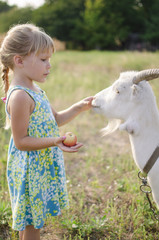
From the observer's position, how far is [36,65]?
5.71 ft

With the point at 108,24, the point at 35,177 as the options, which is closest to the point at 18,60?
the point at 35,177

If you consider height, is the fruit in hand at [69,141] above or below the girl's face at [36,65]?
below

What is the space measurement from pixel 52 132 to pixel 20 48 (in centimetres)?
59

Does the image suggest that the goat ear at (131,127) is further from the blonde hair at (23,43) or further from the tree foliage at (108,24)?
the tree foliage at (108,24)

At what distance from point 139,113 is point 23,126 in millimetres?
775

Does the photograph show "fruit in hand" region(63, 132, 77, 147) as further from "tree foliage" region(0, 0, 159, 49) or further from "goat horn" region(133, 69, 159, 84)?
"tree foliage" region(0, 0, 159, 49)

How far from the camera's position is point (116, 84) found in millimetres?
1975

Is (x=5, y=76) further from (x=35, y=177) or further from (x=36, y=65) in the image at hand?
(x=35, y=177)

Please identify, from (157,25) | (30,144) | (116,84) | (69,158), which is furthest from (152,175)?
(157,25)

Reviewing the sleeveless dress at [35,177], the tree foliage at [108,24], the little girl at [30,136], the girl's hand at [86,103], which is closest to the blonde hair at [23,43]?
the little girl at [30,136]

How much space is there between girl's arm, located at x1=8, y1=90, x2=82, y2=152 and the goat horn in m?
0.60

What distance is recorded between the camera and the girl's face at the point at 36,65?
1.73m

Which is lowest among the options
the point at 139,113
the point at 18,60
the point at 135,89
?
the point at 139,113

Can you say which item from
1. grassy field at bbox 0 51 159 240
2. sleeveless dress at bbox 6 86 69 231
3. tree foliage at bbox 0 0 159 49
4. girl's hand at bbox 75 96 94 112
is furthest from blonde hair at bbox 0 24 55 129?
tree foliage at bbox 0 0 159 49
